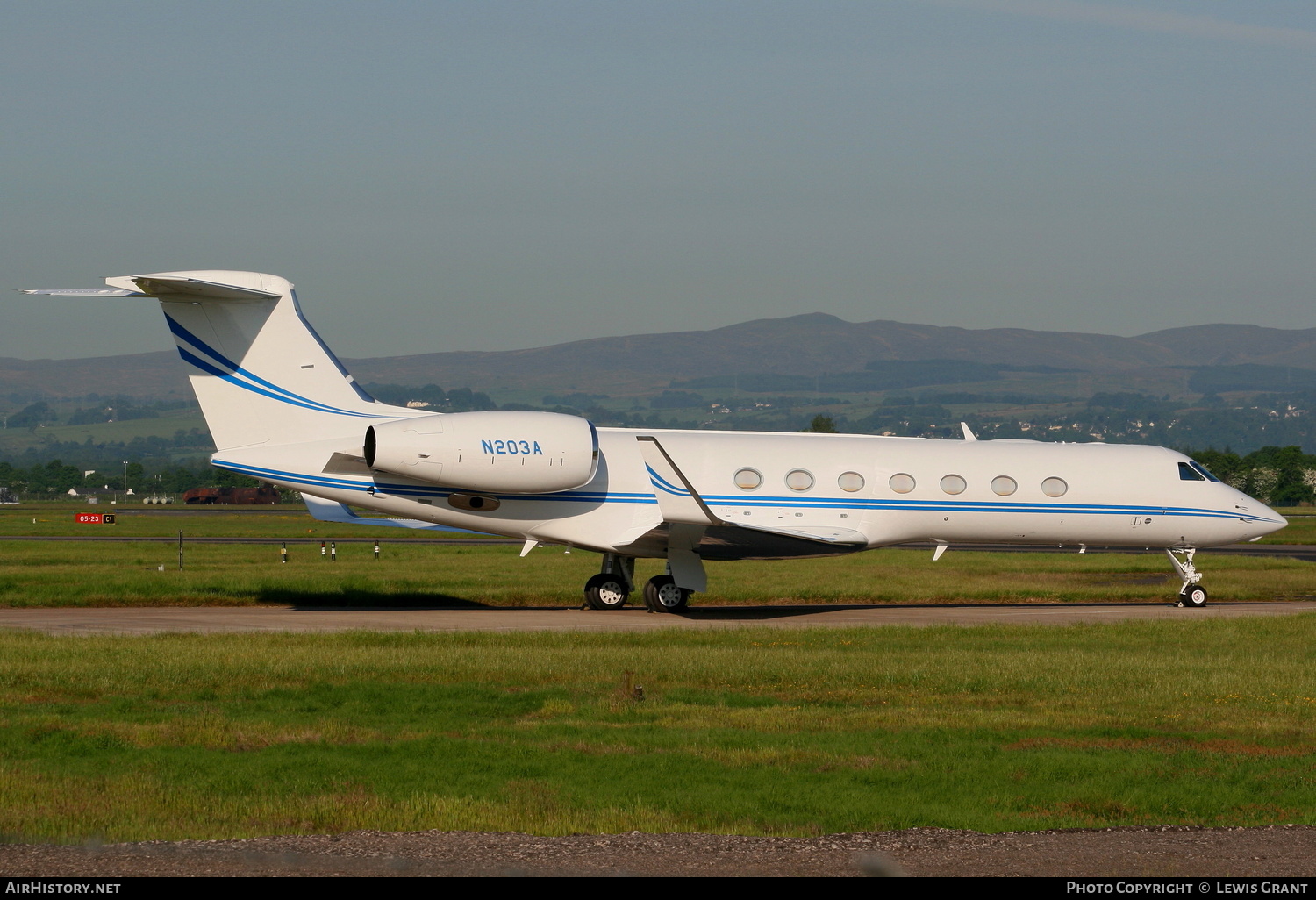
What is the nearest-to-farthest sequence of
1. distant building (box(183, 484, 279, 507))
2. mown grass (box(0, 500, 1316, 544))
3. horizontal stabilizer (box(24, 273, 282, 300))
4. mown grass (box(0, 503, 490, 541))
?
horizontal stabilizer (box(24, 273, 282, 300)) < mown grass (box(0, 503, 490, 541)) < mown grass (box(0, 500, 1316, 544)) < distant building (box(183, 484, 279, 507))

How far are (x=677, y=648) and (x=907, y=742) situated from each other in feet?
20.1

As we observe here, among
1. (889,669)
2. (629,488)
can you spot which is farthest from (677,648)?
(629,488)

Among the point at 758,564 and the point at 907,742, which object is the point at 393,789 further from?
the point at 758,564

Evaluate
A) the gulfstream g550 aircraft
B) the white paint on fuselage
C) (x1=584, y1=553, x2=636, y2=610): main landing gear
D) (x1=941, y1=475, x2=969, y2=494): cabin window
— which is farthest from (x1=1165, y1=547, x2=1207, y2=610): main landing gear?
(x1=584, y1=553, x2=636, y2=610): main landing gear

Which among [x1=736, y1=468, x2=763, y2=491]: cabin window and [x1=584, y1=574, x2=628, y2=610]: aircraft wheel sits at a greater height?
[x1=736, y1=468, x2=763, y2=491]: cabin window

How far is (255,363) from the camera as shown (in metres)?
20.9

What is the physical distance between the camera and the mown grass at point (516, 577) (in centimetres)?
2445

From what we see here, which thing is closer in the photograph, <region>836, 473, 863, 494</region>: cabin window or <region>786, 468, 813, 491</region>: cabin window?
<region>786, 468, 813, 491</region>: cabin window

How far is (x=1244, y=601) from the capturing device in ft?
88.1

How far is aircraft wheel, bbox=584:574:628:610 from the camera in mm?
23109

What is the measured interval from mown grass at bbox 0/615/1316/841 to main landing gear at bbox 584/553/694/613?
465 centimetres

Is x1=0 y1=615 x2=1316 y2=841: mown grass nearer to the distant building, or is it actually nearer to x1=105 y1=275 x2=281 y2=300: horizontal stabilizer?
x1=105 y1=275 x2=281 y2=300: horizontal stabilizer

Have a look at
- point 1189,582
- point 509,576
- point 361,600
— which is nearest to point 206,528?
point 509,576

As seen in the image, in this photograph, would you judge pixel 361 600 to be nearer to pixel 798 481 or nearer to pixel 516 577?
pixel 516 577
